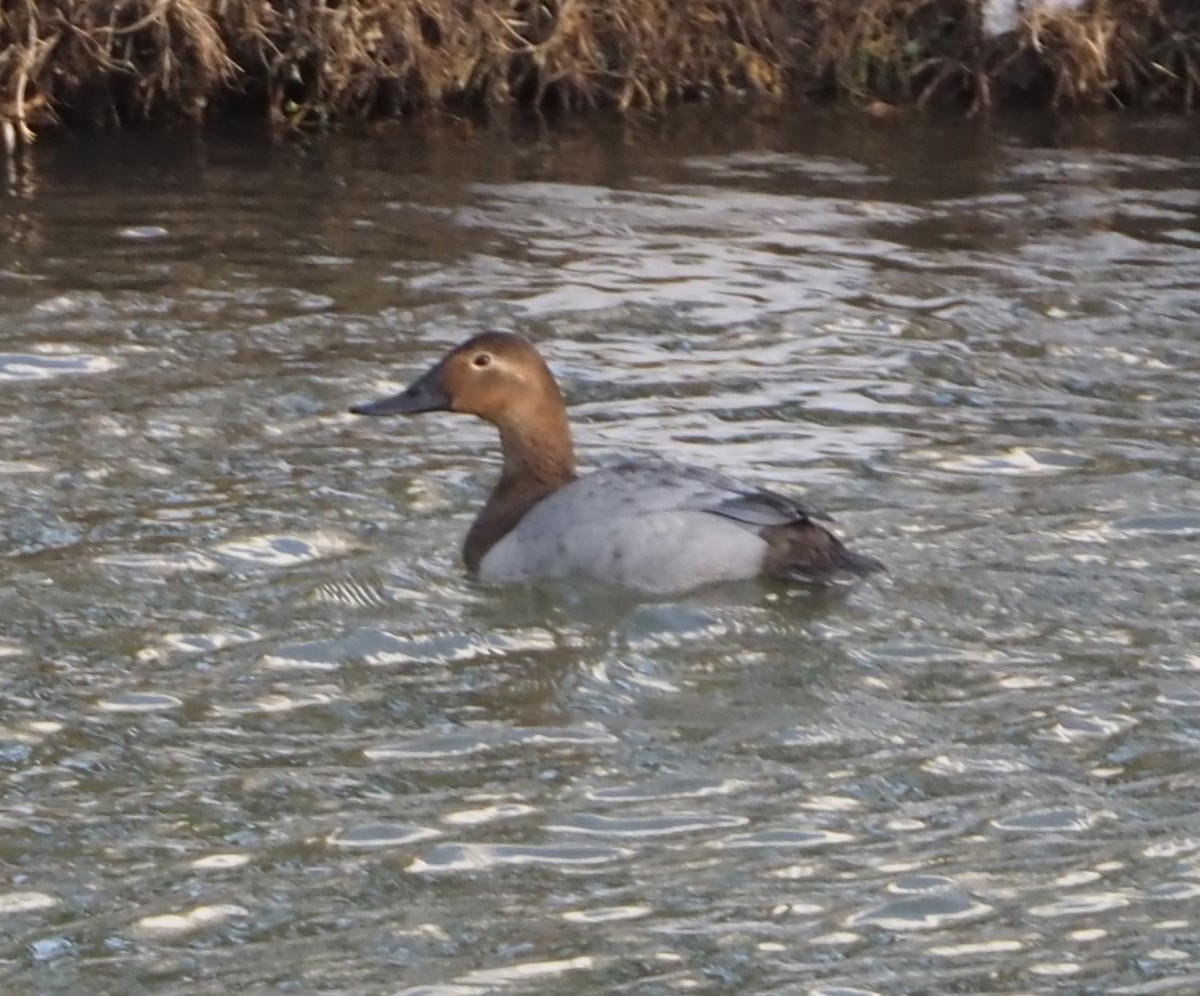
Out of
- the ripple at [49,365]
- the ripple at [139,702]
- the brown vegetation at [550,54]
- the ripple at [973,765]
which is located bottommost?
the ripple at [973,765]

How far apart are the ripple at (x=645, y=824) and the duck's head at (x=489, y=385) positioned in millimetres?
2481

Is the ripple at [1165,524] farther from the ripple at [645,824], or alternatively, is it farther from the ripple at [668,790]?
the ripple at [645,824]

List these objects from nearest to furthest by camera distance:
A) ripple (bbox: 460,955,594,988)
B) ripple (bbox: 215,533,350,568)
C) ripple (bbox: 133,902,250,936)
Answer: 1. ripple (bbox: 460,955,594,988)
2. ripple (bbox: 133,902,250,936)
3. ripple (bbox: 215,533,350,568)

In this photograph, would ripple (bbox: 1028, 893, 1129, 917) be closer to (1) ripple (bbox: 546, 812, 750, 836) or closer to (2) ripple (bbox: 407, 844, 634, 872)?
(1) ripple (bbox: 546, 812, 750, 836)

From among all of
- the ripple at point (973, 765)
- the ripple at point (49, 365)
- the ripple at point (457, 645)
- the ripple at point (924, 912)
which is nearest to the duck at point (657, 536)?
the ripple at point (457, 645)

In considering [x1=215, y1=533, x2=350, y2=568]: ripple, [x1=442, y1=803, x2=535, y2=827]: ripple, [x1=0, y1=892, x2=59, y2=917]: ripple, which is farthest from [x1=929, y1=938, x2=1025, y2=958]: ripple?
[x1=215, y1=533, x2=350, y2=568]: ripple

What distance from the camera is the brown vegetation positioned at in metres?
12.0

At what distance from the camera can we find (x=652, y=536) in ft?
21.1

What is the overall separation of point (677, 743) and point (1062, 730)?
866mm

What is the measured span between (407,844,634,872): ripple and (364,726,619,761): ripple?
0.54m

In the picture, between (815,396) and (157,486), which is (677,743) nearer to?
(157,486)

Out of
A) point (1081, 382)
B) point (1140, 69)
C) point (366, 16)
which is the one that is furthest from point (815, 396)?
point (1140, 69)

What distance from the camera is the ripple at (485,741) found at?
205 inches

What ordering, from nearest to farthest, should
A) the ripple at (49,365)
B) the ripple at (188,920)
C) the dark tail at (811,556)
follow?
the ripple at (188,920) → the dark tail at (811,556) → the ripple at (49,365)
